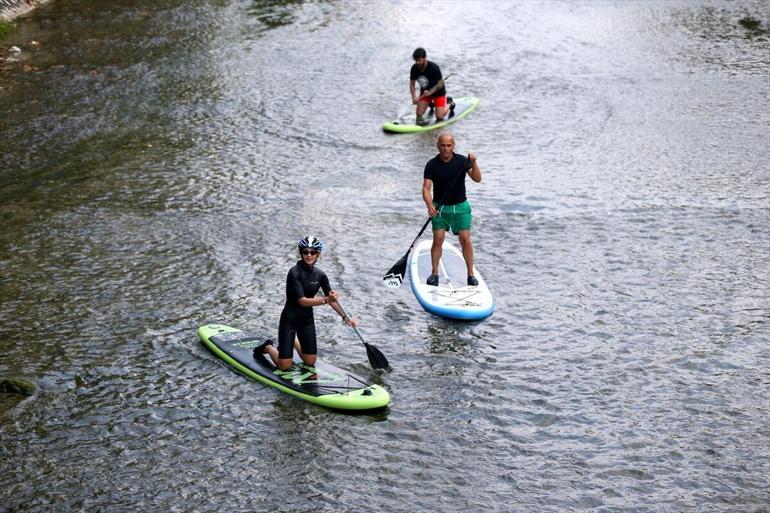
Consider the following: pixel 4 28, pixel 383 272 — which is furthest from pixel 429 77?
pixel 4 28

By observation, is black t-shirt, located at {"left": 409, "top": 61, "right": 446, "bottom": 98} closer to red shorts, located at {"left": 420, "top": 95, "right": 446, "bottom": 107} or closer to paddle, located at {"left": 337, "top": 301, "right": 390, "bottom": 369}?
red shorts, located at {"left": 420, "top": 95, "right": 446, "bottom": 107}

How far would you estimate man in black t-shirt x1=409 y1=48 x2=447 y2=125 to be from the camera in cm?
1908

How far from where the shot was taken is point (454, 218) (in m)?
11.9

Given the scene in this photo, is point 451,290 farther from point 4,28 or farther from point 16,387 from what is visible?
point 4,28

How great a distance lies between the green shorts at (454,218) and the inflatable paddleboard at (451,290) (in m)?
0.77

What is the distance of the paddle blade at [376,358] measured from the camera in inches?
400

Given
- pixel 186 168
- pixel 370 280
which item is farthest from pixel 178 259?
pixel 186 168

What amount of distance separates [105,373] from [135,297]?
1.93 metres

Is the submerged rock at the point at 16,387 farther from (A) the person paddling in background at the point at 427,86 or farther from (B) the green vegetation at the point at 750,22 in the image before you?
(B) the green vegetation at the point at 750,22

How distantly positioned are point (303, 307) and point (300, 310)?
49 mm

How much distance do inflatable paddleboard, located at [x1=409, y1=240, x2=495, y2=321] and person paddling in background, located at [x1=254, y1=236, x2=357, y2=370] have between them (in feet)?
6.56

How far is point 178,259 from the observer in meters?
13.3

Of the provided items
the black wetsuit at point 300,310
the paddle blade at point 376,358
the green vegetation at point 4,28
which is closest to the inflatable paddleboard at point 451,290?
the paddle blade at point 376,358

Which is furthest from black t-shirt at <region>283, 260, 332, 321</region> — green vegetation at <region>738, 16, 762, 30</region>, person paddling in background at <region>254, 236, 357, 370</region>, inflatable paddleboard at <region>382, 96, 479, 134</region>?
green vegetation at <region>738, 16, 762, 30</region>
